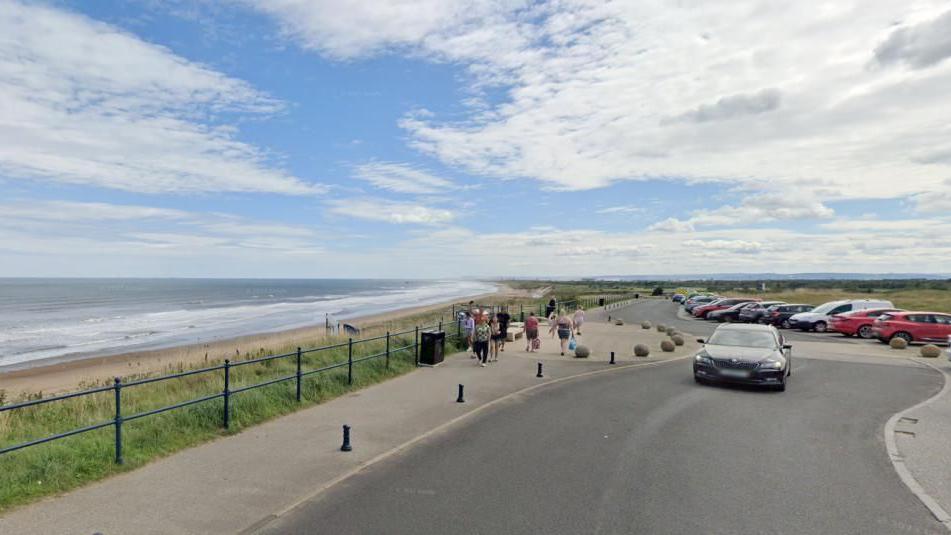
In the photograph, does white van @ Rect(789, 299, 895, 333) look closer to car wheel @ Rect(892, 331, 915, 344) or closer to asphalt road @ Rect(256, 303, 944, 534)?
car wheel @ Rect(892, 331, 915, 344)

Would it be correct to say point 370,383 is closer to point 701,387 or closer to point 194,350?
point 701,387

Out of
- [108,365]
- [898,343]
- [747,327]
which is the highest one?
[747,327]

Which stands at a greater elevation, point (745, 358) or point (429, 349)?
point (745, 358)

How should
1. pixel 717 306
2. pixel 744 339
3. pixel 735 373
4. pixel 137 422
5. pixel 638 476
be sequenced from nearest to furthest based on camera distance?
pixel 638 476 < pixel 137 422 < pixel 735 373 < pixel 744 339 < pixel 717 306

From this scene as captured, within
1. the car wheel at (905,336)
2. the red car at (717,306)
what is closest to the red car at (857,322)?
the car wheel at (905,336)

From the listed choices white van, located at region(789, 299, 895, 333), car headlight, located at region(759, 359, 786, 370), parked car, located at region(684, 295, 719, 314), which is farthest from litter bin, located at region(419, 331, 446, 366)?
parked car, located at region(684, 295, 719, 314)

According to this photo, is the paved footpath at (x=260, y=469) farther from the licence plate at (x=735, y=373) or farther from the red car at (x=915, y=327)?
the red car at (x=915, y=327)

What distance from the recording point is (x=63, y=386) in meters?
19.8

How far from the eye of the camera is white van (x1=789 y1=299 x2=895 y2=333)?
102 feet

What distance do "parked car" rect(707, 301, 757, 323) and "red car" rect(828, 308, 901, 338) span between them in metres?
7.74

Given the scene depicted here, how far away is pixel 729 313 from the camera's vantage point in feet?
124

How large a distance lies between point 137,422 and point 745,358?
11.9 meters

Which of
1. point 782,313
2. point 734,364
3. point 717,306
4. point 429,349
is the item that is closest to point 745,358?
point 734,364

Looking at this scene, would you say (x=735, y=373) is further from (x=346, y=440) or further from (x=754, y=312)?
(x=754, y=312)
